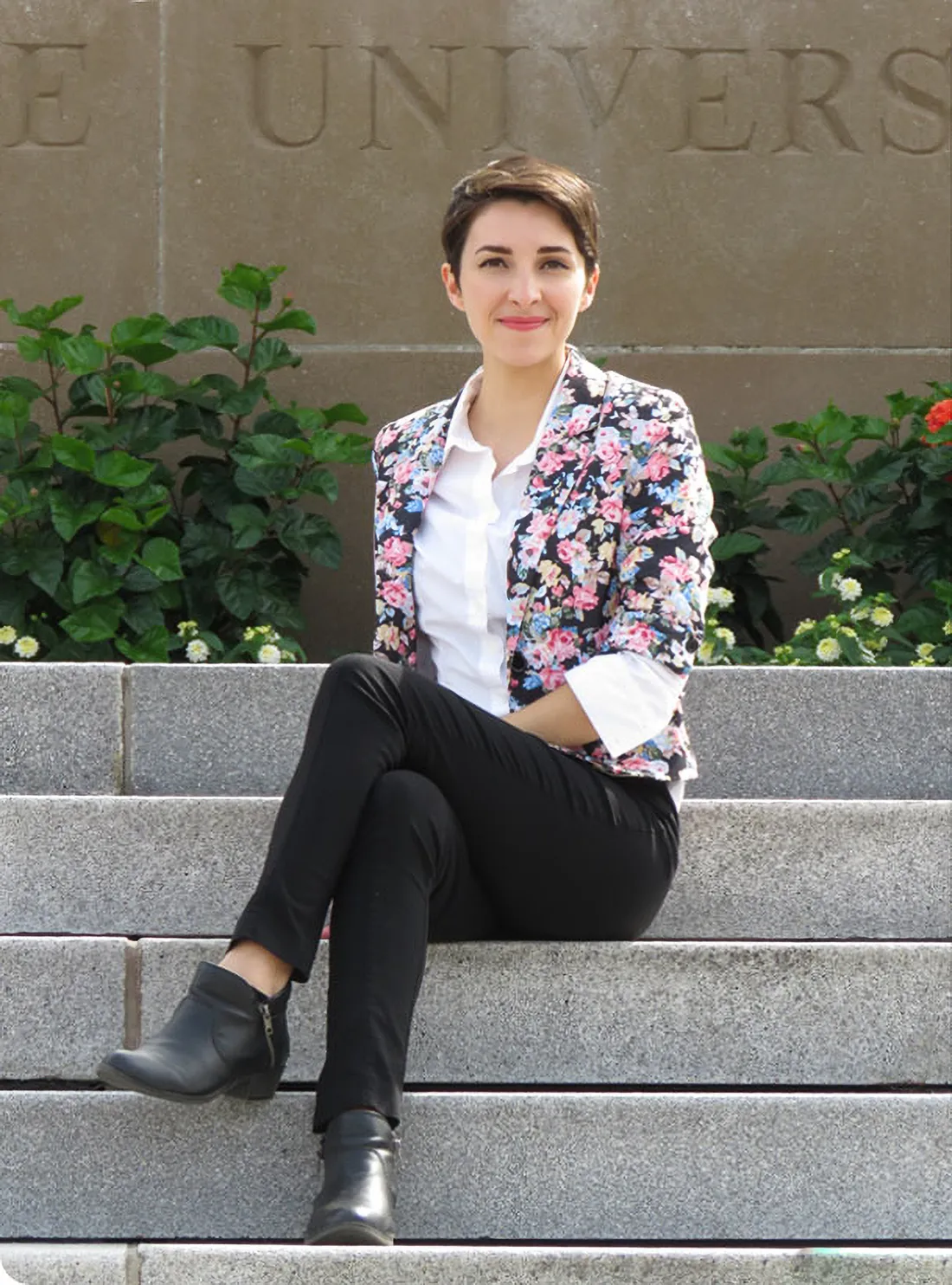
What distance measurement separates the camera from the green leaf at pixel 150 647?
5.01 m

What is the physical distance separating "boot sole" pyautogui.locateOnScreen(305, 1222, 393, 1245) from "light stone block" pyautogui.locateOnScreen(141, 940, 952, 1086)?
0.55m

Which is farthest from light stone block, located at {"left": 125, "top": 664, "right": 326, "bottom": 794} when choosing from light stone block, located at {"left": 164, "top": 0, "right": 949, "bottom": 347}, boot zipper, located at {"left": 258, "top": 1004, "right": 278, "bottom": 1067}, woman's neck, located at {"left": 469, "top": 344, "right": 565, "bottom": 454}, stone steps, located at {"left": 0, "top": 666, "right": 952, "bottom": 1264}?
light stone block, located at {"left": 164, "top": 0, "right": 949, "bottom": 347}

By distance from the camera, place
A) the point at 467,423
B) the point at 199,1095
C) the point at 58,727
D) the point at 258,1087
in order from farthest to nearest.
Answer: the point at 58,727
the point at 467,423
the point at 258,1087
the point at 199,1095

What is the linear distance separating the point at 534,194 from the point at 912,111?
9.78 ft

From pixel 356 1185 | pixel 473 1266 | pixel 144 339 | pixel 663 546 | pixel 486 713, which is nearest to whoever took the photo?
pixel 473 1266

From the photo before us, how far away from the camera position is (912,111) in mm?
6051

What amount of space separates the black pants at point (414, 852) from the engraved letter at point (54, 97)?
3401 mm

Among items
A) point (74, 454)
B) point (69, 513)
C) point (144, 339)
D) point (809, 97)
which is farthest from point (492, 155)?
point (69, 513)

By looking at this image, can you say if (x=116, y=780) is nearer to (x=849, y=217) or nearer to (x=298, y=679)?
(x=298, y=679)

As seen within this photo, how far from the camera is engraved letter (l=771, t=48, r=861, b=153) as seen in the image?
6039 mm

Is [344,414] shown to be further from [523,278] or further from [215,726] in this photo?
[523,278]

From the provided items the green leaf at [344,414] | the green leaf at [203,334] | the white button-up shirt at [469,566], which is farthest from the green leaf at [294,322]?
the white button-up shirt at [469,566]

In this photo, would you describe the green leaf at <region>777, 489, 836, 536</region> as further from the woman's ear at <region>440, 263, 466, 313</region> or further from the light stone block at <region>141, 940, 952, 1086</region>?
the light stone block at <region>141, 940, 952, 1086</region>

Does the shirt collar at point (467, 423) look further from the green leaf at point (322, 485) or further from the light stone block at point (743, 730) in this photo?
the green leaf at point (322, 485)
